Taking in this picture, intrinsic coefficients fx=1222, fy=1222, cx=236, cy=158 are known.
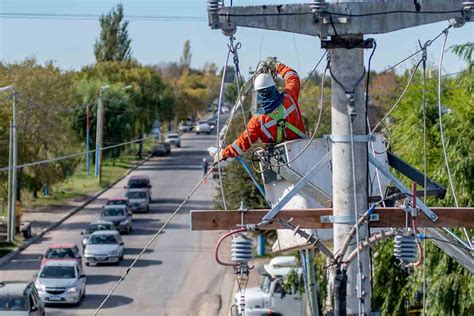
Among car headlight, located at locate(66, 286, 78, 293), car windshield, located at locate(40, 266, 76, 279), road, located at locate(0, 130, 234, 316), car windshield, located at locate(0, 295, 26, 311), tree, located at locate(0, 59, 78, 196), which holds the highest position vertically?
tree, located at locate(0, 59, 78, 196)

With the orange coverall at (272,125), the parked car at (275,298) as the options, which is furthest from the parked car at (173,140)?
the orange coverall at (272,125)

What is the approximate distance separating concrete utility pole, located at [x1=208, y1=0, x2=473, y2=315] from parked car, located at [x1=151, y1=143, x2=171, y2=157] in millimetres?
88939

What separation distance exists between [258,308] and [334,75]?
74.8ft

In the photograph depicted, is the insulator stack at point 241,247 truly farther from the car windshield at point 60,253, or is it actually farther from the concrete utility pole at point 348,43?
the car windshield at point 60,253

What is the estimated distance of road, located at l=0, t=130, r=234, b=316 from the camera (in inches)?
1459

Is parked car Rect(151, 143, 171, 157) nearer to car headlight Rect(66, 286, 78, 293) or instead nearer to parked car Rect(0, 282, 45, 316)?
car headlight Rect(66, 286, 78, 293)

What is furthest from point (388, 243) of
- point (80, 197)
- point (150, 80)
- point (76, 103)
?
point (150, 80)

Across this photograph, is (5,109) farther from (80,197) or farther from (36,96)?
(80,197)

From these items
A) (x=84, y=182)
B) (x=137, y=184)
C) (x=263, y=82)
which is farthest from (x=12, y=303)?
(x=84, y=182)

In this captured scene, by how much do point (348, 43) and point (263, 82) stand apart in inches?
70.6

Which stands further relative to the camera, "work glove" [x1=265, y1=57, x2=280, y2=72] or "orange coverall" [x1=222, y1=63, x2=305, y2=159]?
"work glove" [x1=265, y1=57, x2=280, y2=72]

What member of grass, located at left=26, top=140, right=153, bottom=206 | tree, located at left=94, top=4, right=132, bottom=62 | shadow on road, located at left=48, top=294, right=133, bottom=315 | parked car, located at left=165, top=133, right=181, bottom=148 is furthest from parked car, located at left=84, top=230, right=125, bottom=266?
tree, located at left=94, top=4, right=132, bottom=62

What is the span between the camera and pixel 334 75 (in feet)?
31.0

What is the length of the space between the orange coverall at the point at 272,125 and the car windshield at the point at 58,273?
26.0 meters
